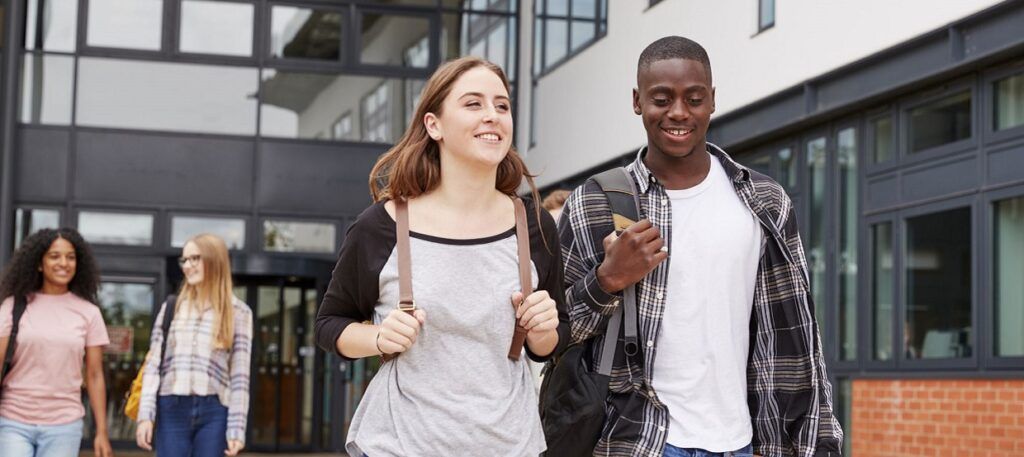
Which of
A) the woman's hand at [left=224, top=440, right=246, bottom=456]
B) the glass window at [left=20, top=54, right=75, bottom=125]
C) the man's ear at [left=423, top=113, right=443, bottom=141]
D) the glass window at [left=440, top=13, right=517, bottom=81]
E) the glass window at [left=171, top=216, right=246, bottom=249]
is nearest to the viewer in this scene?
the man's ear at [left=423, top=113, right=443, bottom=141]

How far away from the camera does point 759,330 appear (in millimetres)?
3447

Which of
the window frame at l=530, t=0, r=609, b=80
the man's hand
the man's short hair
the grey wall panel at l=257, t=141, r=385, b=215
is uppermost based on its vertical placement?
the window frame at l=530, t=0, r=609, b=80

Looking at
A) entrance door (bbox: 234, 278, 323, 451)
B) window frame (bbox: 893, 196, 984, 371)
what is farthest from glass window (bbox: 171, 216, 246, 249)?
window frame (bbox: 893, 196, 984, 371)

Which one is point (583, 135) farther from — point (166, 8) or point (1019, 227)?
point (1019, 227)

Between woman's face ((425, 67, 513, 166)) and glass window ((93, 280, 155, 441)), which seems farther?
glass window ((93, 280, 155, 441))

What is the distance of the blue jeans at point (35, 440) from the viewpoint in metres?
6.43

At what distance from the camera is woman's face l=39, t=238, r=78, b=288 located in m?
6.91

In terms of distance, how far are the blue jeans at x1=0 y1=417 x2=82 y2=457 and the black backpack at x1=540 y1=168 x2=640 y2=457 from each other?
3814mm

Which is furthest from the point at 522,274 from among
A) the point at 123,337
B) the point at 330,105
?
the point at 330,105

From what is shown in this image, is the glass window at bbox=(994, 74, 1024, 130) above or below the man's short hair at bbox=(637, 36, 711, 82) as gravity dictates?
above

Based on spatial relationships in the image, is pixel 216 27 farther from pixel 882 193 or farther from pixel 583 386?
pixel 583 386

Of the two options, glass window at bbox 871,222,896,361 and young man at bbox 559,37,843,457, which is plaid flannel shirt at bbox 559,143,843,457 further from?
glass window at bbox 871,222,896,361

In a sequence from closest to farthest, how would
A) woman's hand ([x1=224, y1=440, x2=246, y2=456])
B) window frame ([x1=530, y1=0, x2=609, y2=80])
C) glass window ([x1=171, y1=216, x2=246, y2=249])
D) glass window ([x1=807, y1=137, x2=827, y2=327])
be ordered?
woman's hand ([x1=224, y1=440, x2=246, y2=456])
glass window ([x1=807, y1=137, x2=827, y2=327])
window frame ([x1=530, y1=0, x2=609, y2=80])
glass window ([x1=171, y1=216, x2=246, y2=249])

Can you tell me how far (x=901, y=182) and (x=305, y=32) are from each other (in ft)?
35.7
